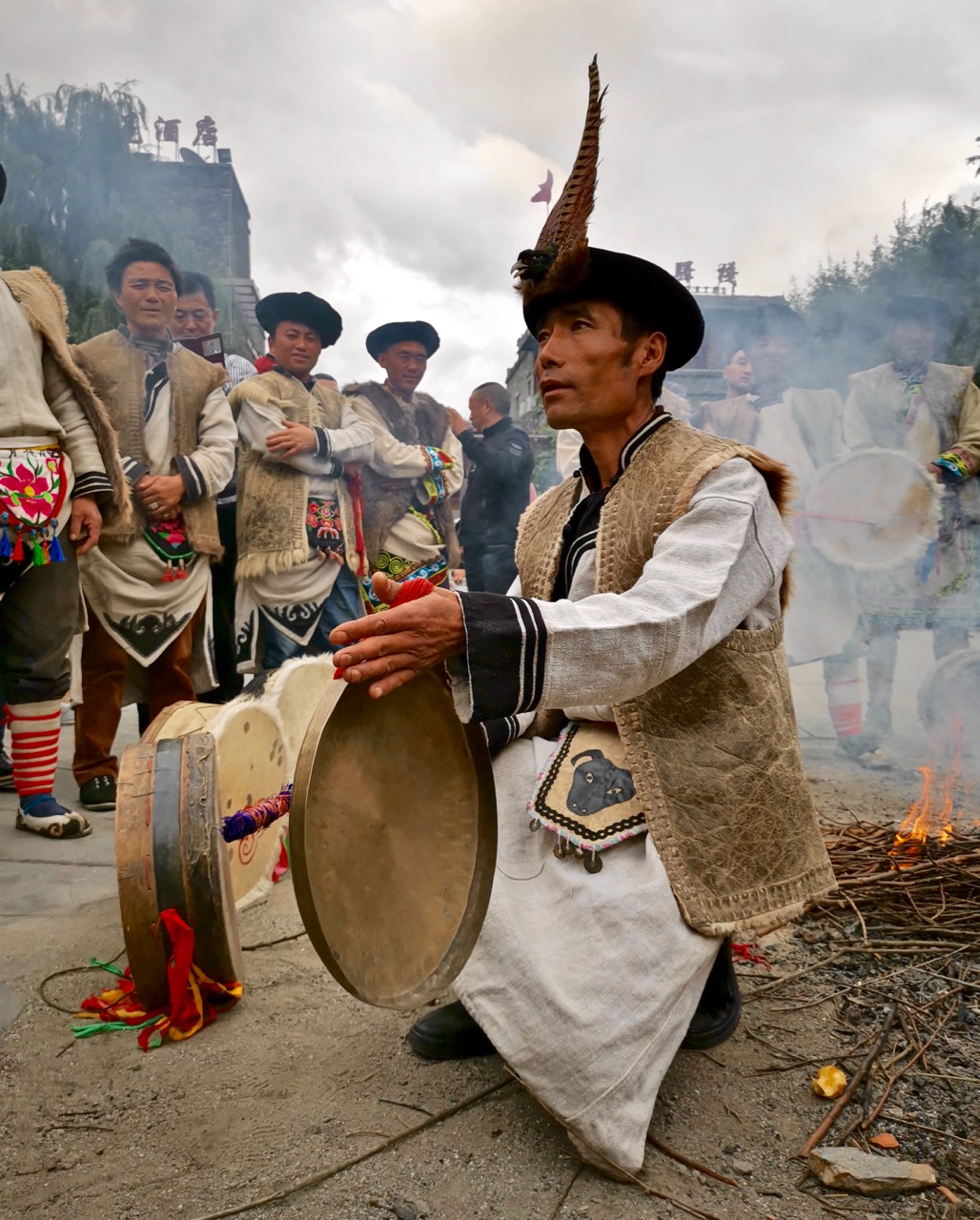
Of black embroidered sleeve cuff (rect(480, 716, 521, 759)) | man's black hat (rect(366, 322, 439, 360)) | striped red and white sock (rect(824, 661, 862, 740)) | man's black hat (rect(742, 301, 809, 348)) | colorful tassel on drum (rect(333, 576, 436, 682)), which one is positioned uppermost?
man's black hat (rect(742, 301, 809, 348))

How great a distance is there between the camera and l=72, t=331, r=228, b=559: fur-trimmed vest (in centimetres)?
409

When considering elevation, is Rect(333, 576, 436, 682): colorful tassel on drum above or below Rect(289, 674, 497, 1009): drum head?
above

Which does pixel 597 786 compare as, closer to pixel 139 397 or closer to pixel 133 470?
pixel 133 470

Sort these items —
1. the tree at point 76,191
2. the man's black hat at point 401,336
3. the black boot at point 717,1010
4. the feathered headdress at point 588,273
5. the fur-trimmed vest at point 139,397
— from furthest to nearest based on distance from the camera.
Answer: the tree at point 76,191, the man's black hat at point 401,336, the fur-trimmed vest at point 139,397, the black boot at point 717,1010, the feathered headdress at point 588,273

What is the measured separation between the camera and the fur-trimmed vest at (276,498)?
4535 mm

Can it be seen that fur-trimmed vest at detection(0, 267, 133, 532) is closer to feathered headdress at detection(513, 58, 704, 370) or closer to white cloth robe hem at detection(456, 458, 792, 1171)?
feathered headdress at detection(513, 58, 704, 370)

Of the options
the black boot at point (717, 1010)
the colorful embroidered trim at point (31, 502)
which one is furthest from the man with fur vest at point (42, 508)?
the black boot at point (717, 1010)

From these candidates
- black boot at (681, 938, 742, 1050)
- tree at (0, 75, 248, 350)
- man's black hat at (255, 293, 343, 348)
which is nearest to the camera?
black boot at (681, 938, 742, 1050)

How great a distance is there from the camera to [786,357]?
6.87 m

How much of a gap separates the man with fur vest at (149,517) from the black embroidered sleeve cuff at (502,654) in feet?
9.59

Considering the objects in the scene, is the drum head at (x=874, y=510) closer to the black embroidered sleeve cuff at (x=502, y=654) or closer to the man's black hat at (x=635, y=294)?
the man's black hat at (x=635, y=294)

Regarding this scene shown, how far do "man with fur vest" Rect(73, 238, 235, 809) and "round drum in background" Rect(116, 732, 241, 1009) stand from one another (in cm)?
197

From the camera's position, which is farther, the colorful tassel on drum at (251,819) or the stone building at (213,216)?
Answer: the stone building at (213,216)

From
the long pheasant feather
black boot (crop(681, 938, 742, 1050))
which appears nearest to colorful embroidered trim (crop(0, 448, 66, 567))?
the long pheasant feather
